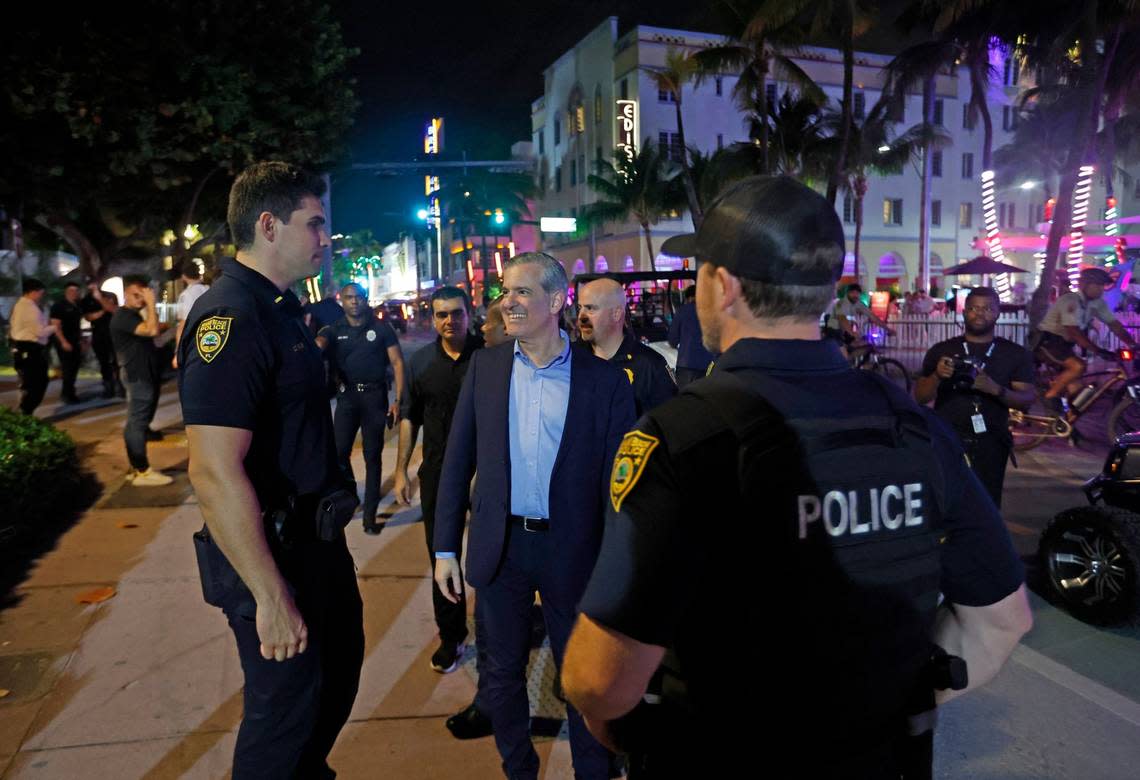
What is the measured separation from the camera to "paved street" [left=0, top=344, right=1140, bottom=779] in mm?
3256

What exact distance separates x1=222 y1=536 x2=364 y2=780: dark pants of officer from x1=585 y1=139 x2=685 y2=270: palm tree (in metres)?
→ 39.0

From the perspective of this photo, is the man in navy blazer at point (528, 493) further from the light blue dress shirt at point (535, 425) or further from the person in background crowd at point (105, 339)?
the person in background crowd at point (105, 339)

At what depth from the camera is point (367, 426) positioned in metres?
6.43

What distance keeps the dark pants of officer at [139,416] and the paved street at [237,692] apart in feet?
6.47

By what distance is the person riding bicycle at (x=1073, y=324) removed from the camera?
9656mm

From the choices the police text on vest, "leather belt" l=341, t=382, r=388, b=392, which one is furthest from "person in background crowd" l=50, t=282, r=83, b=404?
the police text on vest

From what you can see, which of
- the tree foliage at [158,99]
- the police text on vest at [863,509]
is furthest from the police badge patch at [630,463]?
the tree foliage at [158,99]

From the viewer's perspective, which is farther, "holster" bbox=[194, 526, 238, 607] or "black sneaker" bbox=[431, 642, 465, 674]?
"black sneaker" bbox=[431, 642, 465, 674]

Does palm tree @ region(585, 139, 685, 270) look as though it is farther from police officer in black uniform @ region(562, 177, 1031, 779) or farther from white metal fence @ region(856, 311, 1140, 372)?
police officer in black uniform @ region(562, 177, 1031, 779)

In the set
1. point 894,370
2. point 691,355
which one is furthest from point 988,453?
point 894,370

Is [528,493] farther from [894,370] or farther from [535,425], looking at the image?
[894,370]

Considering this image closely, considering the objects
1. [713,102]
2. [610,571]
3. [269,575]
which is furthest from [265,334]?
[713,102]

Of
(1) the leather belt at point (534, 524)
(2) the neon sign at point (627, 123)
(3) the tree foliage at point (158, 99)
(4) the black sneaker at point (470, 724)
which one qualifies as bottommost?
(4) the black sneaker at point (470, 724)

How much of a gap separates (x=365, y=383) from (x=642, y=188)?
37108 mm
